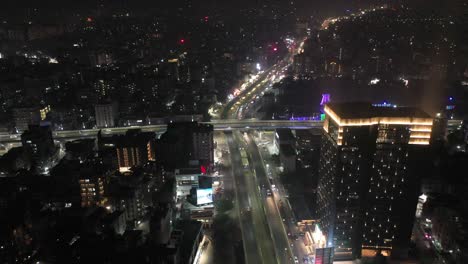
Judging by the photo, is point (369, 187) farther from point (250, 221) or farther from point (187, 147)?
point (187, 147)

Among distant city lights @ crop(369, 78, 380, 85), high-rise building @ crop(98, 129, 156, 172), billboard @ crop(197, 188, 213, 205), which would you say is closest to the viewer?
billboard @ crop(197, 188, 213, 205)

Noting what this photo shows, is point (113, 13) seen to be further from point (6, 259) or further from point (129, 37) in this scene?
point (6, 259)

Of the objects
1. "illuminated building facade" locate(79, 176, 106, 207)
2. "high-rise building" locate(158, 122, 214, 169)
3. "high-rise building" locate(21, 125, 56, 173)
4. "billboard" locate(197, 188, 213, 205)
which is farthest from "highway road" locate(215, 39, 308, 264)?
"high-rise building" locate(21, 125, 56, 173)

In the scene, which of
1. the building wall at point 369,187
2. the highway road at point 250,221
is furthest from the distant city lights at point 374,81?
the building wall at point 369,187

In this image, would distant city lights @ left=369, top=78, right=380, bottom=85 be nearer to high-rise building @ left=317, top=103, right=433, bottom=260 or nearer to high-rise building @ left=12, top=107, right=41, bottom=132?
high-rise building @ left=317, top=103, right=433, bottom=260

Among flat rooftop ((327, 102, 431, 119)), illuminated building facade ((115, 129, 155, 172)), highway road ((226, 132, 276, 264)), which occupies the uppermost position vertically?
flat rooftop ((327, 102, 431, 119))

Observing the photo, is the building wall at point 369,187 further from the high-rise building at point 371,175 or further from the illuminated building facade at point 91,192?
the illuminated building facade at point 91,192

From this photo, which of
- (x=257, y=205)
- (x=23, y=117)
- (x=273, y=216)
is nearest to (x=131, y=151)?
(x=257, y=205)
